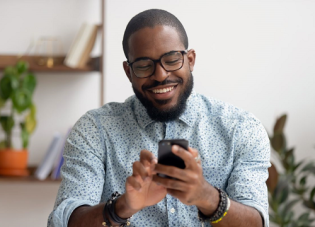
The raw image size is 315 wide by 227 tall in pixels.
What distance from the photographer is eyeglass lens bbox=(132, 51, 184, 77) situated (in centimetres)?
150

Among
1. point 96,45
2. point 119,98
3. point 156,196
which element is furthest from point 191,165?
point 96,45

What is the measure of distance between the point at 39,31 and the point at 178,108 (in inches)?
64.7

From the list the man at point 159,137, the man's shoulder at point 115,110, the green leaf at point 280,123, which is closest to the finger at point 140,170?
the man at point 159,137

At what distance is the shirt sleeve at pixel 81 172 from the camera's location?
143cm

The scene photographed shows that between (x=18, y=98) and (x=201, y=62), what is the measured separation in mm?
1036

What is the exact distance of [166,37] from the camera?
1.52 meters

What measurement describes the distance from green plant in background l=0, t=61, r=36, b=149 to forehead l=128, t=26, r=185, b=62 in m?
1.33

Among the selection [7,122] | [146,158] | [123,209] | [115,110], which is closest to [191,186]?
[146,158]

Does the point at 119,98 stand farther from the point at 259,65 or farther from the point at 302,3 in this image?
the point at 302,3

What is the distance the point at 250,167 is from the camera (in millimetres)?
1494

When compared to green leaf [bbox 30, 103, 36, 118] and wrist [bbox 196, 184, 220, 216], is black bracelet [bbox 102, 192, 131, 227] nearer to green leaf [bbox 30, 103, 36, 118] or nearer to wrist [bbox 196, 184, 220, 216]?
wrist [bbox 196, 184, 220, 216]

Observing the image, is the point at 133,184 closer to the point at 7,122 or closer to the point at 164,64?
the point at 164,64

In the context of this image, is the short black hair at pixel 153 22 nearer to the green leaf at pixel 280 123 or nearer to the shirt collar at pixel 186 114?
the shirt collar at pixel 186 114

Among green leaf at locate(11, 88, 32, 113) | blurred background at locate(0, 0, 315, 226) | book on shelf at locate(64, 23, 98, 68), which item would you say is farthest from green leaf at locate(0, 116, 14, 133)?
book on shelf at locate(64, 23, 98, 68)
